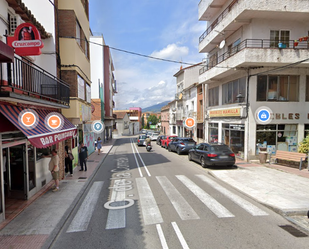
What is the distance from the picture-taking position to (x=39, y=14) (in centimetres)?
1009

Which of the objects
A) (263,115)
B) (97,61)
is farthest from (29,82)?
(97,61)

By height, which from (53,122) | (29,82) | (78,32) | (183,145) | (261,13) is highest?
(261,13)

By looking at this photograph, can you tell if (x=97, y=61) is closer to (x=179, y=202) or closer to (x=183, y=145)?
(x=183, y=145)

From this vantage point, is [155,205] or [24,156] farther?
[24,156]

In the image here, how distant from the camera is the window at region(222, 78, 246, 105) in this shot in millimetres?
15219

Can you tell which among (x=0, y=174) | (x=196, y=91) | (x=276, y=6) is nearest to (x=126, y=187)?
(x=0, y=174)

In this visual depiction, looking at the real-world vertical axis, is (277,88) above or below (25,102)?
above

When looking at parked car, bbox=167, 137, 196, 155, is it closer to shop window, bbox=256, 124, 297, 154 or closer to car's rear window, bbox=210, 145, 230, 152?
shop window, bbox=256, 124, 297, 154

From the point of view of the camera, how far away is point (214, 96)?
20250mm

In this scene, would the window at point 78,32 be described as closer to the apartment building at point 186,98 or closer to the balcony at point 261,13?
the balcony at point 261,13

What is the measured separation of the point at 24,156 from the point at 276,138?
14.7 meters

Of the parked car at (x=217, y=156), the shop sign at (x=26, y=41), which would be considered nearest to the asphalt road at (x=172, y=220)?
the parked car at (x=217, y=156)

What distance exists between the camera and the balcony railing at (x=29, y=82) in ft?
18.3

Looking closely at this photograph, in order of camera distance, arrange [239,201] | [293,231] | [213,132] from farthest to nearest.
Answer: [213,132] → [239,201] → [293,231]
